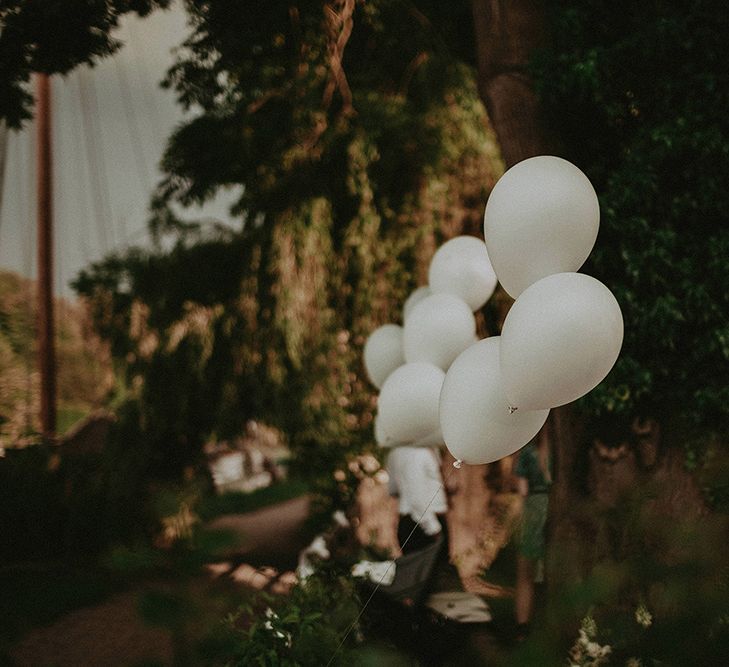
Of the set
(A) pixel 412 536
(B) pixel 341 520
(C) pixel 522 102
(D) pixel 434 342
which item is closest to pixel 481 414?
(D) pixel 434 342

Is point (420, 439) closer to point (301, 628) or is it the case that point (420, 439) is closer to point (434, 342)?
point (434, 342)

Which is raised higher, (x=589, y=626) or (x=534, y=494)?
(x=589, y=626)

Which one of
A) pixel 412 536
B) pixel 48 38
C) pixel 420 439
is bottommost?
pixel 412 536

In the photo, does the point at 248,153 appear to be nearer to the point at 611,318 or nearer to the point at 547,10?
the point at 547,10

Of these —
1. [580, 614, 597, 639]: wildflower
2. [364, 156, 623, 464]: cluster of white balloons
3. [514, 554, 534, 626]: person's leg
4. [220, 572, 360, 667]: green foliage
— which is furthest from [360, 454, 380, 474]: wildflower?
[580, 614, 597, 639]: wildflower

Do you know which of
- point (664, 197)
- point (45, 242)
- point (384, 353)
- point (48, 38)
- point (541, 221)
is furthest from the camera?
point (45, 242)

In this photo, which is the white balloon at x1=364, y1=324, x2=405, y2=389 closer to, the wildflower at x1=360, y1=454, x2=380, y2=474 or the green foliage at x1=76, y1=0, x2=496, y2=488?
the green foliage at x1=76, y1=0, x2=496, y2=488

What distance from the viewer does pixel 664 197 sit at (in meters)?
2.79

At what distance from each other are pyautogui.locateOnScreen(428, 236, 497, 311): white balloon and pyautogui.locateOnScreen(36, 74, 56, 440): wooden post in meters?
5.92

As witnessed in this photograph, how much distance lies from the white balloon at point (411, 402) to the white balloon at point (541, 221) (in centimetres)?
70

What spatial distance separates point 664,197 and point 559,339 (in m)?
1.53

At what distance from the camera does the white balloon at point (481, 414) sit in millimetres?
1964

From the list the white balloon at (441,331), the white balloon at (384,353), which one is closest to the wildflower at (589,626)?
the white balloon at (441,331)

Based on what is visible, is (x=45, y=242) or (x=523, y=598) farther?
(x=45, y=242)
